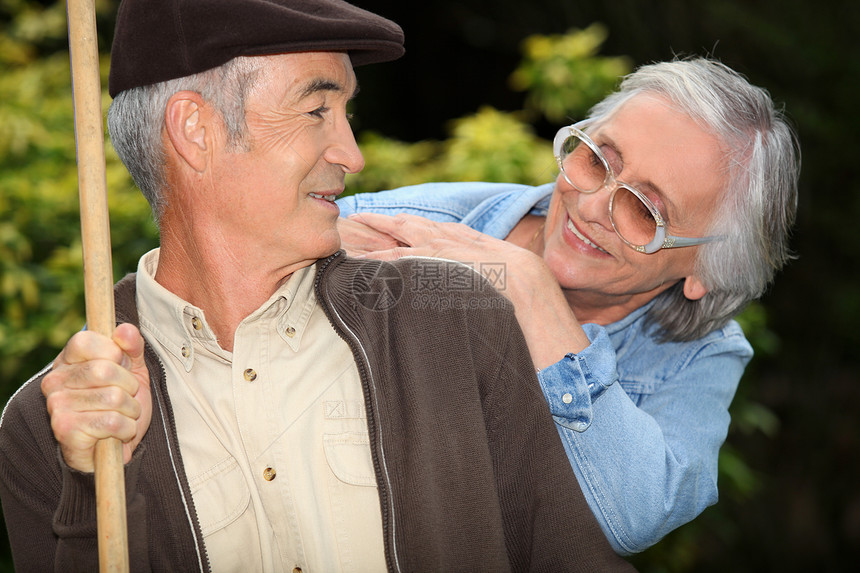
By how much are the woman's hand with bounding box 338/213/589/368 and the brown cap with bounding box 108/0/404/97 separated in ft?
1.97

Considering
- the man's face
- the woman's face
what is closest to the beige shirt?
the man's face

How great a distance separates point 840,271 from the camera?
5.82 metres

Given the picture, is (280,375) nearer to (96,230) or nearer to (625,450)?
(96,230)

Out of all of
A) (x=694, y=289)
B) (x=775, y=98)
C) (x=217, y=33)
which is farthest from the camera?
(x=775, y=98)

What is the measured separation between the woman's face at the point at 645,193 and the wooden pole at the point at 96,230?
4.19 ft

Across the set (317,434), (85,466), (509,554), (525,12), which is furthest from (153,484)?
(525,12)

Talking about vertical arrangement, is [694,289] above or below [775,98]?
below

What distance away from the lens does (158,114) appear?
173 cm

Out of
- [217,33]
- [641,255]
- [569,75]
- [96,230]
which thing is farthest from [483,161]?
[96,230]

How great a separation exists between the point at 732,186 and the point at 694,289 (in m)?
0.33

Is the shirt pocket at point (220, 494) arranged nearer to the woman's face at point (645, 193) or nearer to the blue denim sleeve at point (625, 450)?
the blue denim sleeve at point (625, 450)

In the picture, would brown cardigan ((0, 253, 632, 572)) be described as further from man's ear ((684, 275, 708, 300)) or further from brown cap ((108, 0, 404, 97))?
man's ear ((684, 275, 708, 300))

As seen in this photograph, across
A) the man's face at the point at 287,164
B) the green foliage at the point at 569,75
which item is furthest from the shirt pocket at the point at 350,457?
the green foliage at the point at 569,75

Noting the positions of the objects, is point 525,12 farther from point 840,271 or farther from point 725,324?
point 725,324
